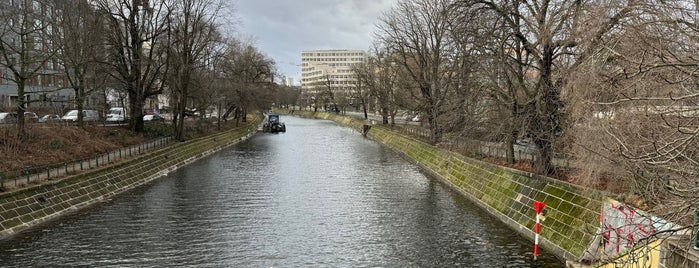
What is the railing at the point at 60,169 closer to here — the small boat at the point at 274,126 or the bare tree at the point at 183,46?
the bare tree at the point at 183,46

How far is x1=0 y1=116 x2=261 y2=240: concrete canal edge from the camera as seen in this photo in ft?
55.2

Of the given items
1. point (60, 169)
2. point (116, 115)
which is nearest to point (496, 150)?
point (60, 169)

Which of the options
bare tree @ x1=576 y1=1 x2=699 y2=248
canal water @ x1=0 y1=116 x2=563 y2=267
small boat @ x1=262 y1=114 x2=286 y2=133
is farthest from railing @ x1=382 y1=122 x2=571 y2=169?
small boat @ x1=262 y1=114 x2=286 y2=133

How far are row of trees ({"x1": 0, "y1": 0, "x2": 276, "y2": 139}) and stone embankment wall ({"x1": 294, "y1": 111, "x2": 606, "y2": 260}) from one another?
74.4 ft

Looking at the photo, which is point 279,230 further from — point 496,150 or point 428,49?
point 428,49

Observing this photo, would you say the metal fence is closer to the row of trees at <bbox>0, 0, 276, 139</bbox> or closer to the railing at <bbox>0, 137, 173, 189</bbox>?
the railing at <bbox>0, 137, 173, 189</bbox>

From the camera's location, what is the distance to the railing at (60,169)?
1880 cm

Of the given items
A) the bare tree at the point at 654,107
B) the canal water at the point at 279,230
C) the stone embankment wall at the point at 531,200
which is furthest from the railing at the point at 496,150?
the bare tree at the point at 654,107

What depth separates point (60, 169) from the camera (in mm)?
22922

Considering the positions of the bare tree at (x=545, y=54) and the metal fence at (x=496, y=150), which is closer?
the bare tree at (x=545, y=54)

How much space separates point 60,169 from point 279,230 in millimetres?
12799

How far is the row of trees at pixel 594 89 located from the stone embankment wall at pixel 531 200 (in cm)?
85

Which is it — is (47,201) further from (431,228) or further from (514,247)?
(514,247)

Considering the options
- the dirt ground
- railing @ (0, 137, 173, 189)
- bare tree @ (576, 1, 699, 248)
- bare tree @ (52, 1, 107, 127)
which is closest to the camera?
bare tree @ (576, 1, 699, 248)
